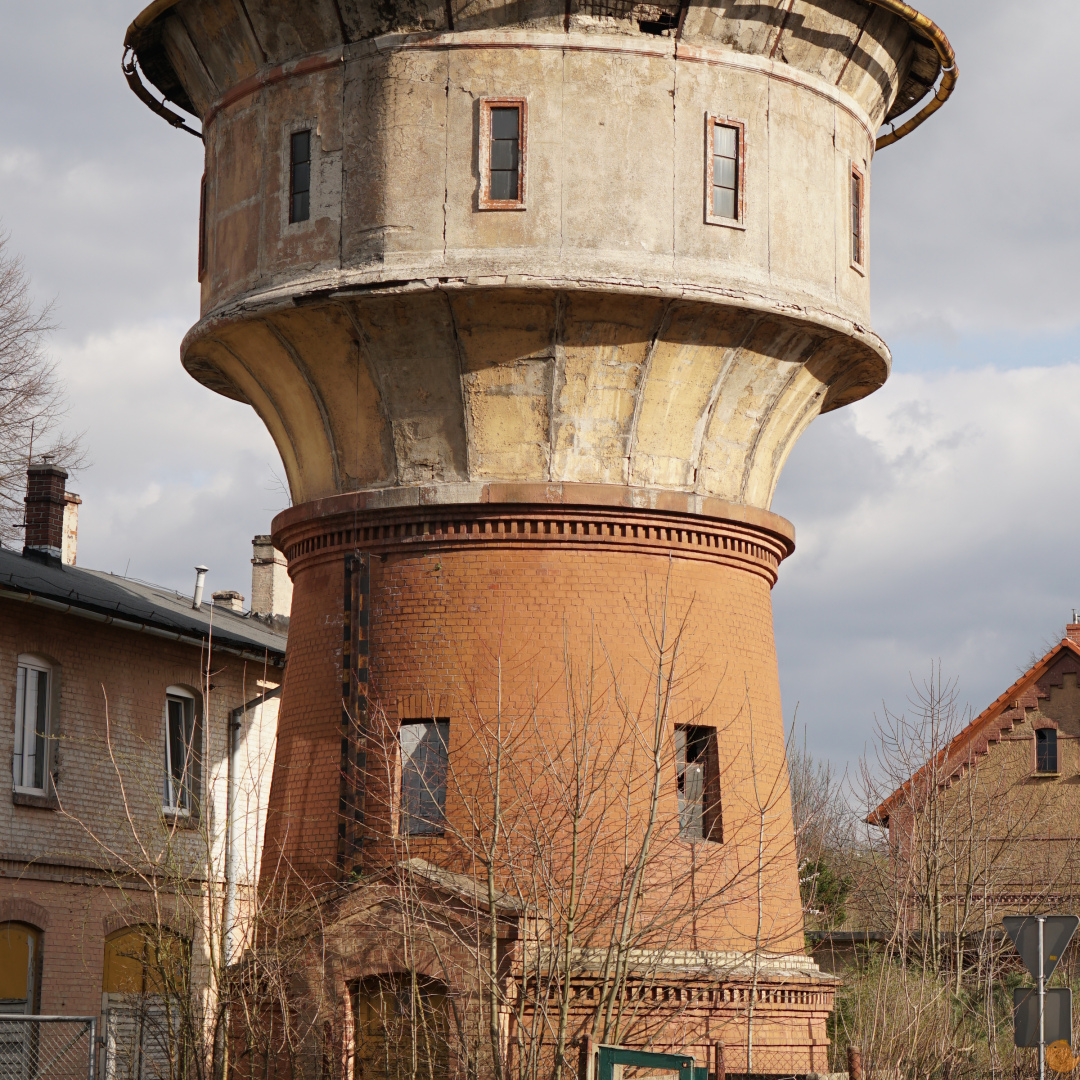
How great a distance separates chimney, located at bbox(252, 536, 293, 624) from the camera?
31.5 m

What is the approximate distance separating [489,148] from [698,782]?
20.5 feet

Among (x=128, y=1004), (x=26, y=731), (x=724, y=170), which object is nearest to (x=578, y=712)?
(x=724, y=170)

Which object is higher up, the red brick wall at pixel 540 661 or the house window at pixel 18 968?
the red brick wall at pixel 540 661

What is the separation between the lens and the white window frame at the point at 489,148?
15.9 metres

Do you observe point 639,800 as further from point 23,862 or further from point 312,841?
point 23,862

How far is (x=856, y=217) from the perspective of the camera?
18.0 meters

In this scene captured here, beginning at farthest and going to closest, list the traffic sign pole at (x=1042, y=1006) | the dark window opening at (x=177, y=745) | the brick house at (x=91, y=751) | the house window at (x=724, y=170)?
the dark window opening at (x=177, y=745) → the brick house at (x=91, y=751) → the house window at (x=724, y=170) → the traffic sign pole at (x=1042, y=1006)

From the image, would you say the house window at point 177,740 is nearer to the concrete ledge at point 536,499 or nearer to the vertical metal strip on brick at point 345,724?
the vertical metal strip on brick at point 345,724

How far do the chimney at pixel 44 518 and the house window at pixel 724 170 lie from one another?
39.7 ft

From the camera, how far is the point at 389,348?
16.2m

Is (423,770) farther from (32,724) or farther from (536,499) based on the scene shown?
(32,724)

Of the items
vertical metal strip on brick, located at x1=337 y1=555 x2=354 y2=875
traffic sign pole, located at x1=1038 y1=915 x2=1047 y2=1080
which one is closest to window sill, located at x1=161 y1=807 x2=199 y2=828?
vertical metal strip on brick, located at x1=337 y1=555 x2=354 y2=875

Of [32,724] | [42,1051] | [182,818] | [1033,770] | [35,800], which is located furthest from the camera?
[1033,770]

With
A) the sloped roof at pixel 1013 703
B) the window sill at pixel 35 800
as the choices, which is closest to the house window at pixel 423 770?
the window sill at pixel 35 800
